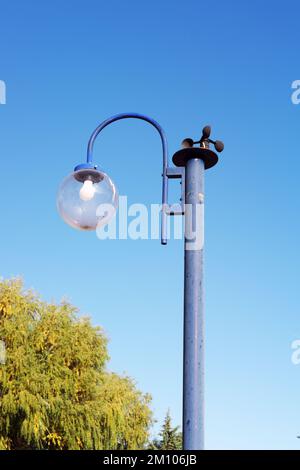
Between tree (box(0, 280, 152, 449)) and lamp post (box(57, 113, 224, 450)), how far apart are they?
18308 millimetres

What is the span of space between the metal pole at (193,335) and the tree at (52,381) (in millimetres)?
18867

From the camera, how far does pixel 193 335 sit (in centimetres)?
374

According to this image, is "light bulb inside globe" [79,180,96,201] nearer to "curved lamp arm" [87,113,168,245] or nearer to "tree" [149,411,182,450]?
"curved lamp arm" [87,113,168,245]

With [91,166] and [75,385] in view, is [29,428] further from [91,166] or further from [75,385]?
[91,166]

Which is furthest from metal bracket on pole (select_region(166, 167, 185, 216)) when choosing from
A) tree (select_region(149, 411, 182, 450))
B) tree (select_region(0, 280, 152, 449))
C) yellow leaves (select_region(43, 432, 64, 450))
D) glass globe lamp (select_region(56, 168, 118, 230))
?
tree (select_region(149, 411, 182, 450))

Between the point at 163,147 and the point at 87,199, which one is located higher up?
the point at 163,147

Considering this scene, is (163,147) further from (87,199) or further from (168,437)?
(168,437)

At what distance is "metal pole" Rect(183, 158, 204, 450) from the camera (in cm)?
363

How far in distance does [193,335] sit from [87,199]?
1343mm

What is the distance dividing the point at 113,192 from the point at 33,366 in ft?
62.9

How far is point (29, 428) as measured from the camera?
70.3 ft

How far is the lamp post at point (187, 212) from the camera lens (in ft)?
12.0

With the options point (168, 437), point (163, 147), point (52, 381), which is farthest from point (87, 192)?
point (168, 437)
